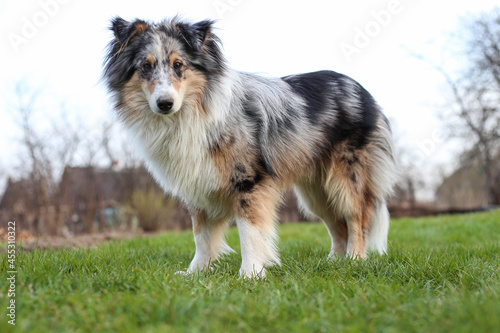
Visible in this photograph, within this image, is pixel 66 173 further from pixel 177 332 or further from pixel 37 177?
pixel 177 332

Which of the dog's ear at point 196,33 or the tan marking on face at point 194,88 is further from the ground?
the dog's ear at point 196,33

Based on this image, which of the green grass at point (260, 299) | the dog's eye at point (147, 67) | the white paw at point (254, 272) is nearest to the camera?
the green grass at point (260, 299)

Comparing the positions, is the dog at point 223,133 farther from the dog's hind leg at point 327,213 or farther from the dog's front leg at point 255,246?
the dog's hind leg at point 327,213

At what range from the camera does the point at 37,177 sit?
35.1ft

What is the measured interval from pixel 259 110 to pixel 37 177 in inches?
361

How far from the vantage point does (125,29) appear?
3.59 m

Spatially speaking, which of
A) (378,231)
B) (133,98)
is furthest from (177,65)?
(378,231)

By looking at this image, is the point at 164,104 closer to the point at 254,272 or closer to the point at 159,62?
the point at 159,62

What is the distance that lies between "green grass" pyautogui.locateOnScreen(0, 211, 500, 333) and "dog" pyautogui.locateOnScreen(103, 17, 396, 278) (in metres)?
0.65

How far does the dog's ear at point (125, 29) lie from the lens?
3568 mm

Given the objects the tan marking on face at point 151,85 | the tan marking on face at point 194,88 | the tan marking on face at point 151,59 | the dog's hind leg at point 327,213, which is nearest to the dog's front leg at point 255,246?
the tan marking on face at point 194,88

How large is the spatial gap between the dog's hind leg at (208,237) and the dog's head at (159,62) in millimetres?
1237

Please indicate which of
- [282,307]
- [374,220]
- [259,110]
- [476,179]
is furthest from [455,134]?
[282,307]

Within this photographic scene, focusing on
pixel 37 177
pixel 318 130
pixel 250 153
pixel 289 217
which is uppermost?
pixel 318 130
